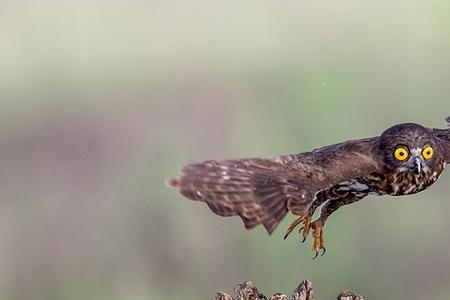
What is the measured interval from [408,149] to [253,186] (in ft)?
1.68

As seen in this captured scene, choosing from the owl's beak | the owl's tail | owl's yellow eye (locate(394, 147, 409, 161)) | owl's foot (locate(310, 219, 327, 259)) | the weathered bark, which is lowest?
the weathered bark

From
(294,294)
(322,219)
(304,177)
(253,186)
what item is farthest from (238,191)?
(322,219)

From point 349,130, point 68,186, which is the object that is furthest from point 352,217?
point 68,186

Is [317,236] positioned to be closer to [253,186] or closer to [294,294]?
[294,294]

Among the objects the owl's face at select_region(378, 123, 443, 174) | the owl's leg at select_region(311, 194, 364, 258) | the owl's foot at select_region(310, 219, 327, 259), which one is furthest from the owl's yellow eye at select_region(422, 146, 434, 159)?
the owl's foot at select_region(310, 219, 327, 259)

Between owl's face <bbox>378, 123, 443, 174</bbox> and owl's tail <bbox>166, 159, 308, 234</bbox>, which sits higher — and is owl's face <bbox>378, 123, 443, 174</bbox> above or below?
above

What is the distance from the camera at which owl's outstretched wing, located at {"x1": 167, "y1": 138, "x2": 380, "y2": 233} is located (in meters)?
2.31

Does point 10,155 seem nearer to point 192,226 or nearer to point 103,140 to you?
point 103,140

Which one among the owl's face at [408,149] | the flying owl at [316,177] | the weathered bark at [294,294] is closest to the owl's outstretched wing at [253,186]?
the flying owl at [316,177]

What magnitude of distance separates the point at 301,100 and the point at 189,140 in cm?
49

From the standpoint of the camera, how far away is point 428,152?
2623 millimetres

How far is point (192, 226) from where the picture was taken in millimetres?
3758

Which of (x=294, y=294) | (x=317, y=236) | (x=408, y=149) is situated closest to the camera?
(x=408, y=149)

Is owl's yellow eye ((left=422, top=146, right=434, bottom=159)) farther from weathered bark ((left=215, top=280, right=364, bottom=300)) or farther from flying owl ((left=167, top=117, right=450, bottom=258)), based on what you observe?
weathered bark ((left=215, top=280, right=364, bottom=300))
